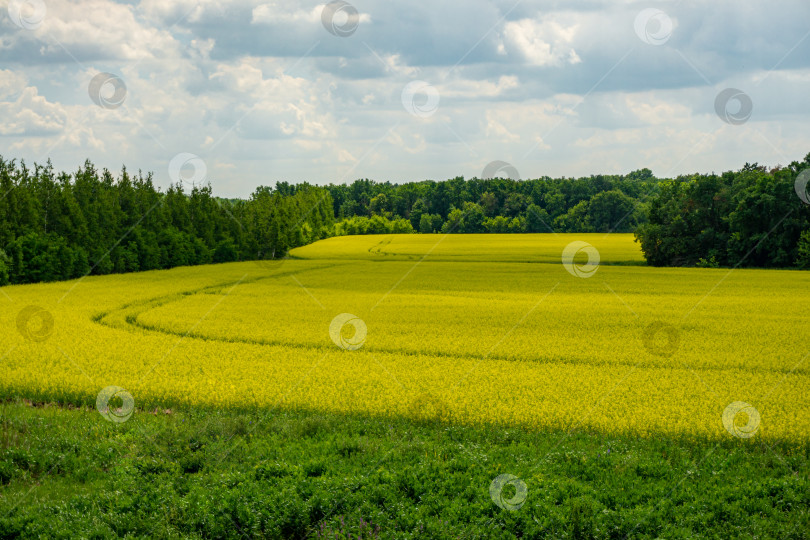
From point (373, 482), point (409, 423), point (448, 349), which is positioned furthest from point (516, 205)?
point (373, 482)

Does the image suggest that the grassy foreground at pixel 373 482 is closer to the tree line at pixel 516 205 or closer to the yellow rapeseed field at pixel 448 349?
the yellow rapeseed field at pixel 448 349

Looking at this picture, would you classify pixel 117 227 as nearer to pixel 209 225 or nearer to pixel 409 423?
pixel 209 225

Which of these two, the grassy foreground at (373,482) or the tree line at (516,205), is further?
the tree line at (516,205)

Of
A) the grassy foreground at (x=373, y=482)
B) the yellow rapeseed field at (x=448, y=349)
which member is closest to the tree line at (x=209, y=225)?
the yellow rapeseed field at (x=448, y=349)

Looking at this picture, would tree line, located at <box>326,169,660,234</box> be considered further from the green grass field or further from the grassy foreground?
the grassy foreground

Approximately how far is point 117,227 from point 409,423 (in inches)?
2437

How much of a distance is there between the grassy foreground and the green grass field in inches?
1.7

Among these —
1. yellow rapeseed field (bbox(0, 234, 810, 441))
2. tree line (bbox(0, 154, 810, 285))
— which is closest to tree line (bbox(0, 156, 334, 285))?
tree line (bbox(0, 154, 810, 285))

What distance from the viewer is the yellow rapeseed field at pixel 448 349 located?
16359 millimetres

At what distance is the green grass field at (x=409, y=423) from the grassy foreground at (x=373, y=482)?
43 mm

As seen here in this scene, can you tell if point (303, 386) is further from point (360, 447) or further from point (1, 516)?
point (1, 516)

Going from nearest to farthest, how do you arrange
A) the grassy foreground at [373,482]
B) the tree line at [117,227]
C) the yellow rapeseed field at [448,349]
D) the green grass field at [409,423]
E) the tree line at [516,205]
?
the grassy foreground at [373,482], the green grass field at [409,423], the yellow rapeseed field at [448,349], the tree line at [117,227], the tree line at [516,205]

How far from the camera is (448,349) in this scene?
80.3 feet

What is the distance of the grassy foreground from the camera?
9820 mm
